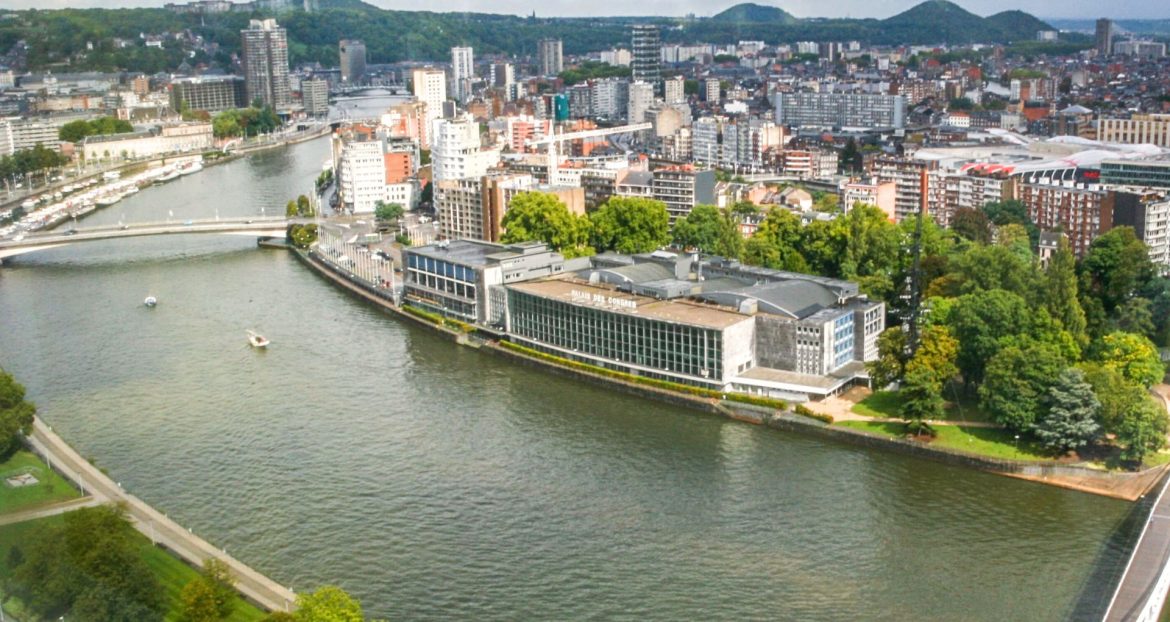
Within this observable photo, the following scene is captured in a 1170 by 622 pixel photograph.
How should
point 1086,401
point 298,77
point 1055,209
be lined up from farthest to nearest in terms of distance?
point 298,77, point 1055,209, point 1086,401

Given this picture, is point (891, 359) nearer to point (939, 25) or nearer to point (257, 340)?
point (257, 340)

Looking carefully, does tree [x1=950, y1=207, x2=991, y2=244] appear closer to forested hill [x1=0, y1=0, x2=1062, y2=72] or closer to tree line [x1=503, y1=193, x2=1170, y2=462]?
tree line [x1=503, y1=193, x2=1170, y2=462]

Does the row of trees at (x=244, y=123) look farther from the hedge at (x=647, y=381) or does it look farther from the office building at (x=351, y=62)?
the hedge at (x=647, y=381)

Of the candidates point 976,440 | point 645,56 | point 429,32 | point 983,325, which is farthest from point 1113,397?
point 429,32

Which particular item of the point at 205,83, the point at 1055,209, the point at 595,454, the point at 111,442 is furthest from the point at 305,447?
the point at 205,83

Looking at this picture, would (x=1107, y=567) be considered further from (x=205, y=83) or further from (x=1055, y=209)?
(x=205, y=83)

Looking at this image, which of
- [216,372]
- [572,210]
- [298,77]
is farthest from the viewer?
[298,77]
